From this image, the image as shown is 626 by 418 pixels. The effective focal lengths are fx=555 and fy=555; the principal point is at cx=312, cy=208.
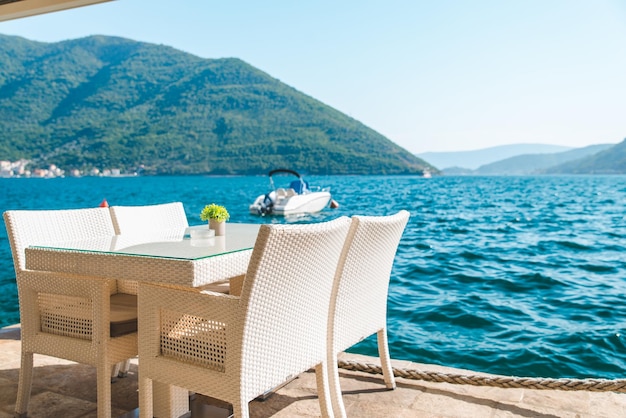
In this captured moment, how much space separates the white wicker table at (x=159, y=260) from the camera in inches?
63.9

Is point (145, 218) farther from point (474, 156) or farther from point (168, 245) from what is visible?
point (474, 156)

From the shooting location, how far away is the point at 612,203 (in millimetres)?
23172

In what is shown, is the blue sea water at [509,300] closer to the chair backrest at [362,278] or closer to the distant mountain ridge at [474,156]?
the chair backrest at [362,278]

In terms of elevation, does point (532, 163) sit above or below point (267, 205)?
above

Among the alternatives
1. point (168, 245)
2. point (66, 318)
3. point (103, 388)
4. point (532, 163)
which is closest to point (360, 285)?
point (168, 245)

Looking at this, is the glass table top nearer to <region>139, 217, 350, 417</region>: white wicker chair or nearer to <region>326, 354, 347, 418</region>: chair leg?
<region>139, 217, 350, 417</region>: white wicker chair

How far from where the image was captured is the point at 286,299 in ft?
5.22

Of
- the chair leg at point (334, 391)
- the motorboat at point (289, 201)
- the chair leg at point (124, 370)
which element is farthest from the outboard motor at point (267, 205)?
the chair leg at point (334, 391)

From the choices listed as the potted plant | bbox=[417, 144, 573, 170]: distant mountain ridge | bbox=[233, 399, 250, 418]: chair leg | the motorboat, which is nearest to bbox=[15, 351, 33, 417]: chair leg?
the potted plant

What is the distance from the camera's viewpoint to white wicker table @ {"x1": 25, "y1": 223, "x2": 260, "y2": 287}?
1.62 metres

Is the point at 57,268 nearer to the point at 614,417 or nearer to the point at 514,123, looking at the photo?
the point at 614,417

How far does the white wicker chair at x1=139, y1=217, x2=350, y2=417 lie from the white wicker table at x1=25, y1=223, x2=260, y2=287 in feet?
0.19

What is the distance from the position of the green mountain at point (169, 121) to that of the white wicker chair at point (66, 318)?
48.9m

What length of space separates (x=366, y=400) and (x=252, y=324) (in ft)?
2.71
